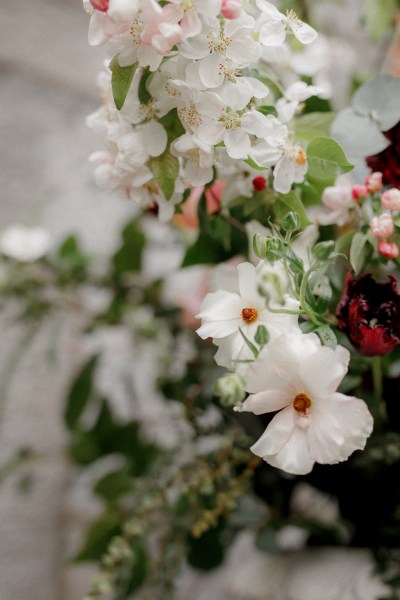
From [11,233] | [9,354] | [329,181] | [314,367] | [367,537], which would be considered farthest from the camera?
[9,354]

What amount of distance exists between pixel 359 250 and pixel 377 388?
0.12 m

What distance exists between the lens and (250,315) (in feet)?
1.11

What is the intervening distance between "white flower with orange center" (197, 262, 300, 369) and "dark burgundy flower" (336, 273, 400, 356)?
5 cm

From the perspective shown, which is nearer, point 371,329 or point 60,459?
point 371,329

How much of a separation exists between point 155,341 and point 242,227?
0.34m

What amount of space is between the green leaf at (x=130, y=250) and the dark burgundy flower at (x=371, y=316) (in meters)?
0.40

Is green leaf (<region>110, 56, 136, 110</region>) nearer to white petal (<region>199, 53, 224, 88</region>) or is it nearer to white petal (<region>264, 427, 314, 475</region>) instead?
white petal (<region>199, 53, 224, 88</region>)

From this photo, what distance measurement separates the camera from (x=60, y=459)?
3.06 feet

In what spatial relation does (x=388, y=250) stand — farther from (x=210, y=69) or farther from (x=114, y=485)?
(x=114, y=485)

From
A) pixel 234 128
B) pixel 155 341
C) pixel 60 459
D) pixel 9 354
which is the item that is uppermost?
pixel 234 128

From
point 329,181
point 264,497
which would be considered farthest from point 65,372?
point 329,181

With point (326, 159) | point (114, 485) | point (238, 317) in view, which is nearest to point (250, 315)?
point (238, 317)

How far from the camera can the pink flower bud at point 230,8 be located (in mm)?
322

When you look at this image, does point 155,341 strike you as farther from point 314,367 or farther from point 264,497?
point 314,367
